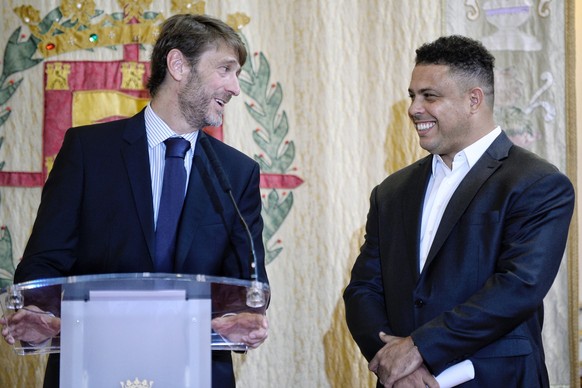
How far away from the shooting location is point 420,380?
2506 mm

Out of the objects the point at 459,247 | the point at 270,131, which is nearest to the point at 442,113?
the point at 459,247

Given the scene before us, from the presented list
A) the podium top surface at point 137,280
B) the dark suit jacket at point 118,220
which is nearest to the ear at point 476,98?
the dark suit jacket at point 118,220

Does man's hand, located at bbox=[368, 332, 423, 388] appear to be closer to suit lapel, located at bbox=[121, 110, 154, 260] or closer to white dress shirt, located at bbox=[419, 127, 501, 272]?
white dress shirt, located at bbox=[419, 127, 501, 272]

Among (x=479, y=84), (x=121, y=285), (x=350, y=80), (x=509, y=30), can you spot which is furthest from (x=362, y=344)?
(x=509, y=30)

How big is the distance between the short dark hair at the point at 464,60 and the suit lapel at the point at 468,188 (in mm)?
232

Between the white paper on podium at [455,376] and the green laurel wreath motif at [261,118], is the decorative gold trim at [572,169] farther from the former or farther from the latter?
the white paper on podium at [455,376]

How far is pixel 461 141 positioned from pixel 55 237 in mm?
1341

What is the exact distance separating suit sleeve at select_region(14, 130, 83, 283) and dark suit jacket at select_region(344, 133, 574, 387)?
959 mm

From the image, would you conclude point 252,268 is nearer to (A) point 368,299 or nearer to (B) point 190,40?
(A) point 368,299

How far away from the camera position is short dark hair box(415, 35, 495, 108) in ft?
9.57

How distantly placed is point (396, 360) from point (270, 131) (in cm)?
166

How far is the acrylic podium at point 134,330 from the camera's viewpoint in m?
1.77

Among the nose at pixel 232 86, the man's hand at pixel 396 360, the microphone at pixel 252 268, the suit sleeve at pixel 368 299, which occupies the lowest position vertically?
the man's hand at pixel 396 360

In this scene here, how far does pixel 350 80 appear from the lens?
399cm
